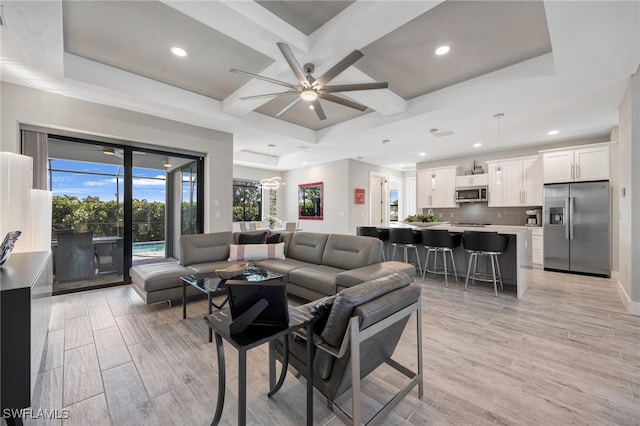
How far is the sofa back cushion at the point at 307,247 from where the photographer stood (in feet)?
13.4

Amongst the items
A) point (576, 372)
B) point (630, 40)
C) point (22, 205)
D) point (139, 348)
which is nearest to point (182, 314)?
point (139, 348)

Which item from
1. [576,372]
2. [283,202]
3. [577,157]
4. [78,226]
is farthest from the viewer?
[283,202]

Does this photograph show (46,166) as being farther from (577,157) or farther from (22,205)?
(577,157)

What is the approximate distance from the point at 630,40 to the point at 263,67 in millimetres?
3763

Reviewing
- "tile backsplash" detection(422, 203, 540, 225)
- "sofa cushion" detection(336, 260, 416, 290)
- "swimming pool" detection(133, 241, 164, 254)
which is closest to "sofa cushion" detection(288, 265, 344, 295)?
"sofa cushion" detection(336, 260, 416, 290)

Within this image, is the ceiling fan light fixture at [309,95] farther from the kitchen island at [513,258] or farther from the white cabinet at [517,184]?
the white cabinet at [517,184]

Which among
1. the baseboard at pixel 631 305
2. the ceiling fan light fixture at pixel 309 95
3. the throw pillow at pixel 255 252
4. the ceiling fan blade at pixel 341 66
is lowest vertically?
the baseboard at pixel 631 305

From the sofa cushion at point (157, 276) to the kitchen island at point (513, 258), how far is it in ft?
12.8

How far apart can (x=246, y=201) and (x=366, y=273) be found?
683 cm

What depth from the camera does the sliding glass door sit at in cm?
400

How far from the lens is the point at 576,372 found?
6.65 ft

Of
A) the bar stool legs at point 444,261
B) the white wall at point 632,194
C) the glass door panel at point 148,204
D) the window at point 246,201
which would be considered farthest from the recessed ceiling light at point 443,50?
the window at point 246,201

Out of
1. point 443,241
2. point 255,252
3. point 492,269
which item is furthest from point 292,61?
point 492,269

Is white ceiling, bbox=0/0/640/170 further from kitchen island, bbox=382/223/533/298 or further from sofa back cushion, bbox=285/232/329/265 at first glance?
sofa back cushion, bbox=285/232/329/265
